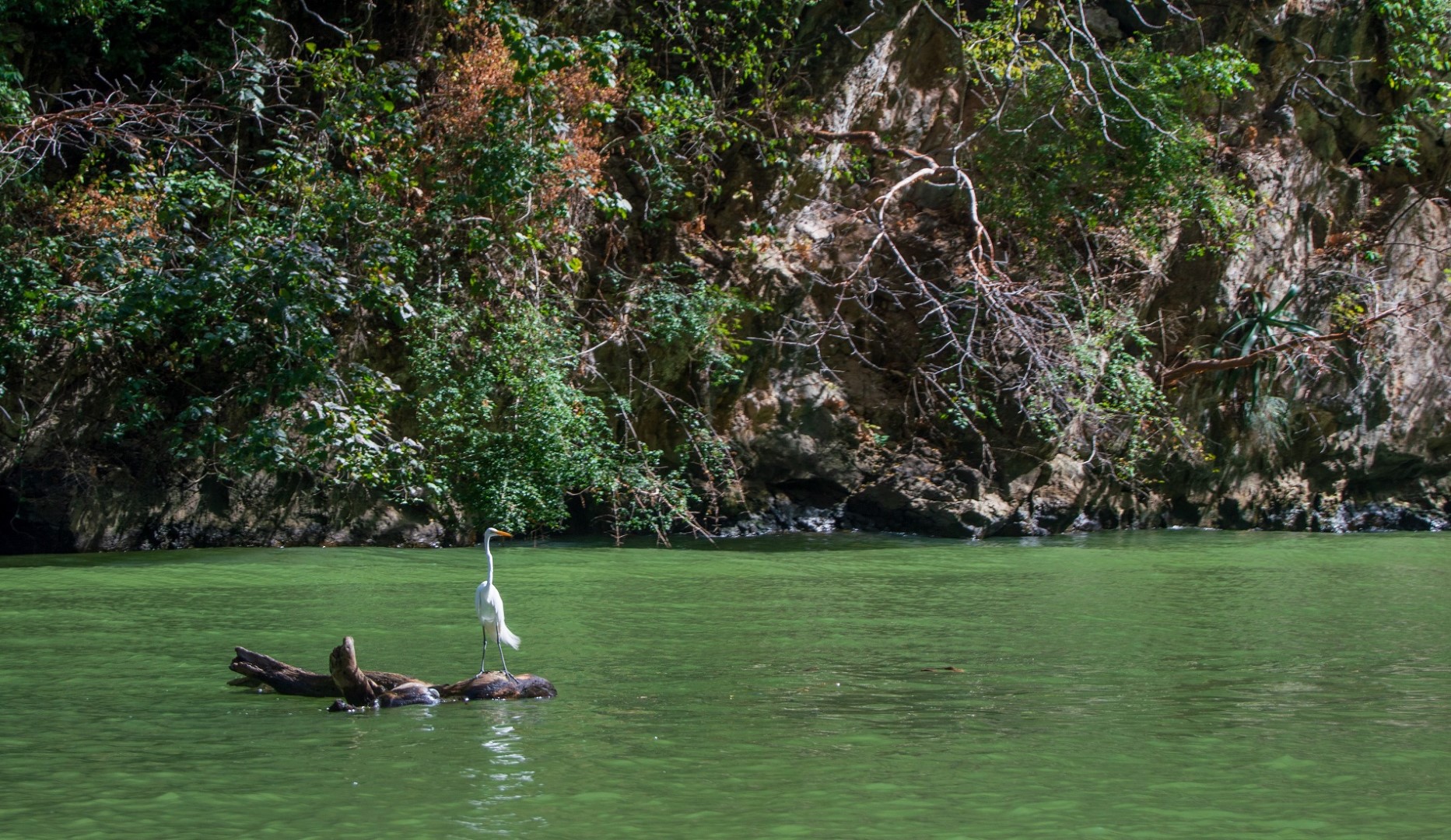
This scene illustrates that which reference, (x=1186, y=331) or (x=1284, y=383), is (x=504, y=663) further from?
(x=1284, y=383)

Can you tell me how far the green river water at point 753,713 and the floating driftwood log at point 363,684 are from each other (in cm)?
9

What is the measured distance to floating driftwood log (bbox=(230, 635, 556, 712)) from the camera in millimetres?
5645

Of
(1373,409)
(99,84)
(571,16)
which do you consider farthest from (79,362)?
(1373,409)

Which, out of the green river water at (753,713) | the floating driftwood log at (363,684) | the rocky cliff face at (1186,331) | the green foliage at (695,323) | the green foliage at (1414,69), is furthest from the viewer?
the green foliage at (1414,69)

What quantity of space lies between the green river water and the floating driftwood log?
0.28ft


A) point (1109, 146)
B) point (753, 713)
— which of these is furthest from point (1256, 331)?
point (753, 713)

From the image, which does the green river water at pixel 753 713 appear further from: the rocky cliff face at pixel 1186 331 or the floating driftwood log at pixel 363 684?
the rocky cliff face at pixel 1186 331

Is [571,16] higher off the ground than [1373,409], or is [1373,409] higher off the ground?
[571,16]

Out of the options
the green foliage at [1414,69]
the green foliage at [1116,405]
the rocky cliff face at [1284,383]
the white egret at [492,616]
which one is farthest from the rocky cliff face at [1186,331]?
the white egret at [492,616]

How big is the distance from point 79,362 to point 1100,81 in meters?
10.9

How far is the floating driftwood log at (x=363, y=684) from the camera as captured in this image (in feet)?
18.5

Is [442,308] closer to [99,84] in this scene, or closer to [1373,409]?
[99,84]

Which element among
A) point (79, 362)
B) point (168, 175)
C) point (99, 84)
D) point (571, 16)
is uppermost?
point (571, 16)

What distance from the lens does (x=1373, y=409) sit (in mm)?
17297
